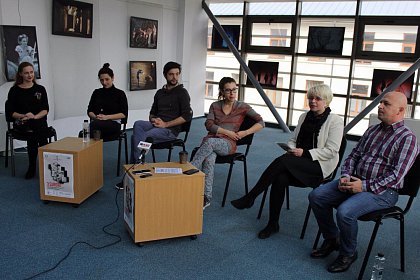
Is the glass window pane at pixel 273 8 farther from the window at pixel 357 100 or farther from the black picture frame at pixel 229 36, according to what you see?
the window at pixel 357 100

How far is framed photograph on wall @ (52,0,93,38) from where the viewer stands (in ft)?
18.0

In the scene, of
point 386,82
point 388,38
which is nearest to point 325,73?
point 386,82

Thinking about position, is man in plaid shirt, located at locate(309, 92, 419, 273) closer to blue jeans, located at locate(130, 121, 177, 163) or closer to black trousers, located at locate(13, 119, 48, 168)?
blue jeans, located at locate(130, 121, 177, 163)

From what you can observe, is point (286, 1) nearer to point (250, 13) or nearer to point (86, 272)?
point (250, 13)

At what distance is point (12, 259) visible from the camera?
2705 mm

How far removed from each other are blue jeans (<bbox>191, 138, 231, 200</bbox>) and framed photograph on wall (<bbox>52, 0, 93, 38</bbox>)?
3133 millimetres

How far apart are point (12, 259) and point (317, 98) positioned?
2.52m

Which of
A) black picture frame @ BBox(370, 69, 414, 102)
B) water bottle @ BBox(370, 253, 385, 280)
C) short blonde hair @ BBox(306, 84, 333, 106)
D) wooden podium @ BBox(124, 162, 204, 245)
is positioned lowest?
water bottle @ BBox(370, 253, 385, 280)

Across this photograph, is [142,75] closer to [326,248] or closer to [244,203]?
[244,203]

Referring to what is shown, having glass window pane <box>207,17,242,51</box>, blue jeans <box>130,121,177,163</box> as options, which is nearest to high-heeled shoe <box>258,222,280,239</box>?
blue jeans <box>130,121,177,163</box>

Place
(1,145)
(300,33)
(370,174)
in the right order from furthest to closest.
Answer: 1. (300,33)
2. (1,145)
3. (370,174)

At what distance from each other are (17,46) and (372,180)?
4459mm

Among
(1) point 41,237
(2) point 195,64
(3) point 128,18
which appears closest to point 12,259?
(1) point 41,237

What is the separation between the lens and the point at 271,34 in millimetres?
8156
